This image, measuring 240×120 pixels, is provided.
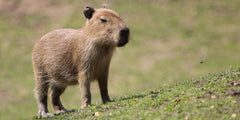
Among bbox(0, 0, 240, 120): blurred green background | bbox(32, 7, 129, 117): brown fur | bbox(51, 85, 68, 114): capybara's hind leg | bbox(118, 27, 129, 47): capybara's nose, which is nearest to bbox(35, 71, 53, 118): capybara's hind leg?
bbox(32, 7, 129, 117): brown fur

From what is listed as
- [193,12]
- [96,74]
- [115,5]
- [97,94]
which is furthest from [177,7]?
[96,74]

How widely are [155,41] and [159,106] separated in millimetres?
16782

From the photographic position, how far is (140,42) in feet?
80.3

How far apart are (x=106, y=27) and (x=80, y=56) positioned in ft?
2.73

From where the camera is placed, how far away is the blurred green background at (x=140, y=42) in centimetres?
2031

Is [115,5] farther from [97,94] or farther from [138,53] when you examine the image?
[97,94]

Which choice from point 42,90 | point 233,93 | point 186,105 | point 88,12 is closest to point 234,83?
point 233,93

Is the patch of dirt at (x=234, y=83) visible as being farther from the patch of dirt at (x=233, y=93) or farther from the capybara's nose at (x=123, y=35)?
the capybara's nose at (x=123, y=35)

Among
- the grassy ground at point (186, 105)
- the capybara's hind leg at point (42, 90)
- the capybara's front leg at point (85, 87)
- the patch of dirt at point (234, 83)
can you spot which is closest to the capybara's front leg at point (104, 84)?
the capybara's front leg at point (85, 87)

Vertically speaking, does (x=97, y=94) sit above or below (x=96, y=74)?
below

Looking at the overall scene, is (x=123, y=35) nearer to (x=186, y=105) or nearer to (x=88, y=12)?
(x=88, y=12)

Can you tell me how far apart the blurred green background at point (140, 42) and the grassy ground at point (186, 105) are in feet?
28.9

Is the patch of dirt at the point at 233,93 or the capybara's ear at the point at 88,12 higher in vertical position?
the capybara's ear at the point at 88,12

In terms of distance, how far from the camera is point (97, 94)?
19234mm
